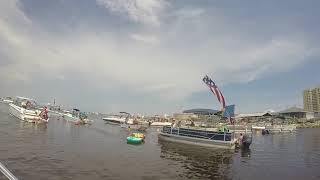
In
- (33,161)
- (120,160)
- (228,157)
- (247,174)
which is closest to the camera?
(33,161)

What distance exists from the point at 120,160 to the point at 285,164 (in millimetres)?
20141

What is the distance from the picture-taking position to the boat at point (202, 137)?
49594 mm

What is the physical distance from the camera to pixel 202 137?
51938mm

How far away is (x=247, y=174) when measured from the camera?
30781 millimetres

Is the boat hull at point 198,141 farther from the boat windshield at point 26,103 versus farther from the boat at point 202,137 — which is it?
the boat windshield at point 26,103

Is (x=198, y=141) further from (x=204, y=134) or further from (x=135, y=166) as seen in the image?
(x=135, y=166)

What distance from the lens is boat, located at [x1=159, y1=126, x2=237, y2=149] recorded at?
49.6 metres

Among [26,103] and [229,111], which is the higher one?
[26,103]

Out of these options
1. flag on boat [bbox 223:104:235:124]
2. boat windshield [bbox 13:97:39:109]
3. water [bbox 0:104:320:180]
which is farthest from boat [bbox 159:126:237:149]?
boat windshield [bbox 13:97:39:109]

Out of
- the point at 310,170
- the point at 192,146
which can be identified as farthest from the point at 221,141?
the point at 310,170

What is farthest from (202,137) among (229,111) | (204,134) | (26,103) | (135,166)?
(26,103)

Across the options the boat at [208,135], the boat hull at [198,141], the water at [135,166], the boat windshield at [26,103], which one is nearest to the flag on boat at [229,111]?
the boat at [208,135]

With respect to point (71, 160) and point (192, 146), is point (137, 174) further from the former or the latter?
point (192, 146)

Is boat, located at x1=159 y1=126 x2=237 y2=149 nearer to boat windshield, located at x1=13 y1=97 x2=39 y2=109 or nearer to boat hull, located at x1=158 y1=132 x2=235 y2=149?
boat hull, located at x1=158 y1=132 x2=235 y2=149
